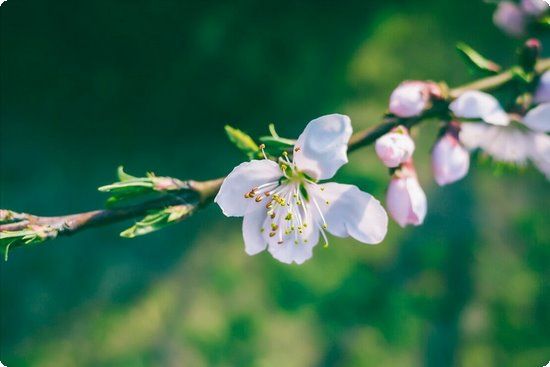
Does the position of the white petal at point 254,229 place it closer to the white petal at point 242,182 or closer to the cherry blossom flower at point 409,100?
the white petal at point 242,182

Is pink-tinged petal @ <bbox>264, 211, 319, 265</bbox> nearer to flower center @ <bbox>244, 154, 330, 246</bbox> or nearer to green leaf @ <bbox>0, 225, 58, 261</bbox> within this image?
flower center @ <bbox>244, 154, 330, 246</bbox>

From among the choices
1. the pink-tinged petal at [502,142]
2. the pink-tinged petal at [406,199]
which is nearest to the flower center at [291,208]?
the pink-tinged petal at [406,199]

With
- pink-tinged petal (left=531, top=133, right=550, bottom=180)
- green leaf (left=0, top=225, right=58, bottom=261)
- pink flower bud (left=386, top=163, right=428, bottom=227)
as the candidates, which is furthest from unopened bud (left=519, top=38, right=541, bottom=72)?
green leaf (left=0, top=225, right=58, bottom=261)

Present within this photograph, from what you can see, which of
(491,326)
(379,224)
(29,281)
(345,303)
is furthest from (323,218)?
(29,281)

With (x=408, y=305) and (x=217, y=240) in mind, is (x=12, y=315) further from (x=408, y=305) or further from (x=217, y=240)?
(x=408, y=305)

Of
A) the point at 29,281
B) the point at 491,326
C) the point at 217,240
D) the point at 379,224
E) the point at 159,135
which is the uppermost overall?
the point at 159,135

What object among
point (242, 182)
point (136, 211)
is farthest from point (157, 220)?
point (242, 182)

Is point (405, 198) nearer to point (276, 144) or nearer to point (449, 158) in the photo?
point (449, 158)
